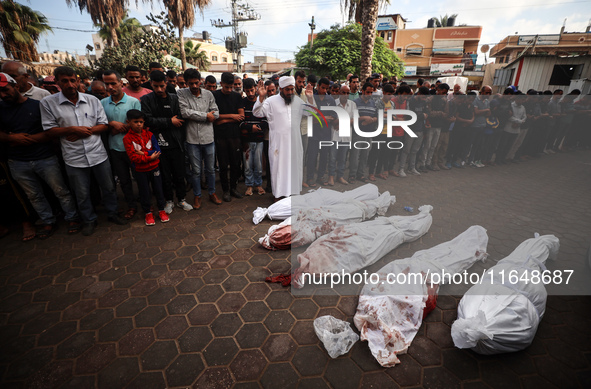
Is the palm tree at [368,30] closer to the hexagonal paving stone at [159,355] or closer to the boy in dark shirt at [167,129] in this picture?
the boy in dark shirt at [167,129]

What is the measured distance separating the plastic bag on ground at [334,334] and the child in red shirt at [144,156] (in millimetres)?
3033

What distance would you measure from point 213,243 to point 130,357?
5.48ft

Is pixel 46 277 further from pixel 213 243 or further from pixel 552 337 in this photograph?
pixel 552 337

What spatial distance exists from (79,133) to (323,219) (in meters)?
3.49

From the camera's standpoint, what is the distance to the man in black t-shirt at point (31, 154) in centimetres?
325

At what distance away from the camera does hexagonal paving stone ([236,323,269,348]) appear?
2189mm

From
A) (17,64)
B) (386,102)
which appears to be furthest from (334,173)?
(17,64)

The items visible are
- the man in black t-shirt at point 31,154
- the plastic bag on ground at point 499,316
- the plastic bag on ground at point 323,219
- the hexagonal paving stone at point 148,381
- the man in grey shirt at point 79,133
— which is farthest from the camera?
the plastic bag on ground at point 323,219

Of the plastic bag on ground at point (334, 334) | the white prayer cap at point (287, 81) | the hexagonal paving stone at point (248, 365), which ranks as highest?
the white prayer cap at point (287, 81)

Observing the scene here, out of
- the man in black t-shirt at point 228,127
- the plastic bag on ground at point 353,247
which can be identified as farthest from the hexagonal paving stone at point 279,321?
the man in black t-shirt at point 228,127

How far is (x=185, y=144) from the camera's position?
14.8 feet

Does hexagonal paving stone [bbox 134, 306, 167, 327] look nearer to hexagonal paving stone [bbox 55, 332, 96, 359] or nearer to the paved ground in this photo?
the paved ground

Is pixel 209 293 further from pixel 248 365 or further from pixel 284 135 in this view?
pixel 284 135

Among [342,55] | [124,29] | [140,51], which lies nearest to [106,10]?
[124,29]
